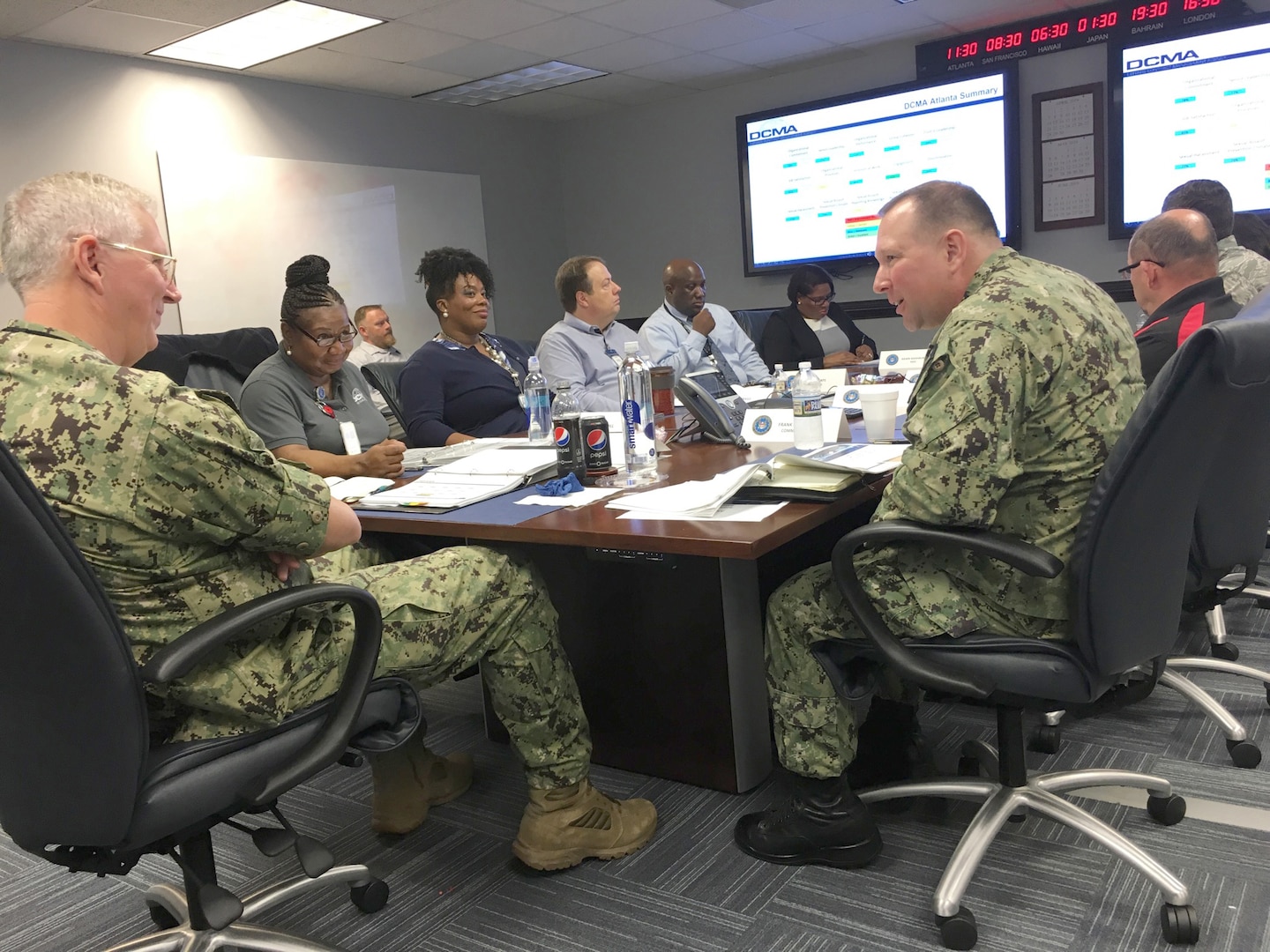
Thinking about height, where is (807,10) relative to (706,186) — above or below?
above

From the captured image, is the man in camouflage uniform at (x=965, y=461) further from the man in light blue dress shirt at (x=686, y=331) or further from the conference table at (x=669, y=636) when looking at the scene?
the man in light blue dress shirt at (x=686, y=331)

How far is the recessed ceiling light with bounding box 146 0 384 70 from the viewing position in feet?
14.8

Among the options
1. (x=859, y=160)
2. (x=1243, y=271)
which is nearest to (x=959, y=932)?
(x=1243, y=271)

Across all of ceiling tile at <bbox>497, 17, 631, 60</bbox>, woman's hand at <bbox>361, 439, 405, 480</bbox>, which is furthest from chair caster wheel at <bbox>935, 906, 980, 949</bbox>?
ceiling tile at <bbox>497, 17, 631, 60</bbox>

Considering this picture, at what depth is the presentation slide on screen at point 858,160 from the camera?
5.70 meters

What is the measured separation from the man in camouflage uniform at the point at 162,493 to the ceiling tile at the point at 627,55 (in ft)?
14.8

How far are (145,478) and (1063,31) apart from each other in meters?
5.73

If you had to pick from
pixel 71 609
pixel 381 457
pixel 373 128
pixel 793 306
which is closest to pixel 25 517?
pixel 71 609

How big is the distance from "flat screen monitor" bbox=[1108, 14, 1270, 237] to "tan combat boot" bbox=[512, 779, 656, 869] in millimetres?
4803

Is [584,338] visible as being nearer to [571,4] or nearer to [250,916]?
[571,4]

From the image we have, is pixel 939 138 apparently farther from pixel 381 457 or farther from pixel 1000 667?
pixel 1000 667

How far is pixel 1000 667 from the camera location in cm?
150

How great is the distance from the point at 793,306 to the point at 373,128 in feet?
9.83

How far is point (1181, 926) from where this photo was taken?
4.77ft
